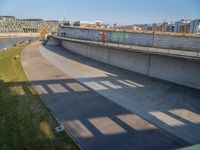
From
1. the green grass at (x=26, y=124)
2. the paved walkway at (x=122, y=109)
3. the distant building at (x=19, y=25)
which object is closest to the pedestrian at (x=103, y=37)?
the paved walkway at (x=122, y=109)

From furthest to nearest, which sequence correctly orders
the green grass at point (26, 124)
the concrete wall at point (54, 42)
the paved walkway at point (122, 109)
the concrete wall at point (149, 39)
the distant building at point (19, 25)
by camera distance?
the distant building at point (19, 25), the concrete wall at point (54, 42), the concrete wall at point (149, 39), the paved walkway at point (122, 109), the green grass at point (26, 124)

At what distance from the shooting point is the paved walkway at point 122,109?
6419 mm

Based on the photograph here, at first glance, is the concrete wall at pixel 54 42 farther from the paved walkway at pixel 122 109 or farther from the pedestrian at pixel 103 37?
the paved walkway at pixel 122 109

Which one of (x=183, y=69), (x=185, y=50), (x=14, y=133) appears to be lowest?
(x=14, y=133)

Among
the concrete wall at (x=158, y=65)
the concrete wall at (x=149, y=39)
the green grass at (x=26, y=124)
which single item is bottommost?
the green grass at (x=26, y=124)

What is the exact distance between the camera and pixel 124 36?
18.7 metres

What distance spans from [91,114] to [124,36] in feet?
40.0

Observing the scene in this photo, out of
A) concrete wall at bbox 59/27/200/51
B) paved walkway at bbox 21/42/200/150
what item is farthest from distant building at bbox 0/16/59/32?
paved walkway at bbox 21/42/200/150

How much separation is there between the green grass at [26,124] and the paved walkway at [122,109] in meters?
0.43

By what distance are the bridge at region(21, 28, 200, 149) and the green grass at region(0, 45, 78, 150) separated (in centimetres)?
43

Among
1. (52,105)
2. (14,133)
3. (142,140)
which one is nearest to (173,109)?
(142,140)

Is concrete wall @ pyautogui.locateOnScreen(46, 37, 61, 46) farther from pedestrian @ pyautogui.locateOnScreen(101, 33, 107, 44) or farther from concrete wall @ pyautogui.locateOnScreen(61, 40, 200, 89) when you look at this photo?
concrete wall @ pyautogui.locateOnScreen(61, 40, 200, 89)

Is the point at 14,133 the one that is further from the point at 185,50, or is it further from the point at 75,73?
the point at 185,50

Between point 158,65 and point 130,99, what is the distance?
5.29 metres
